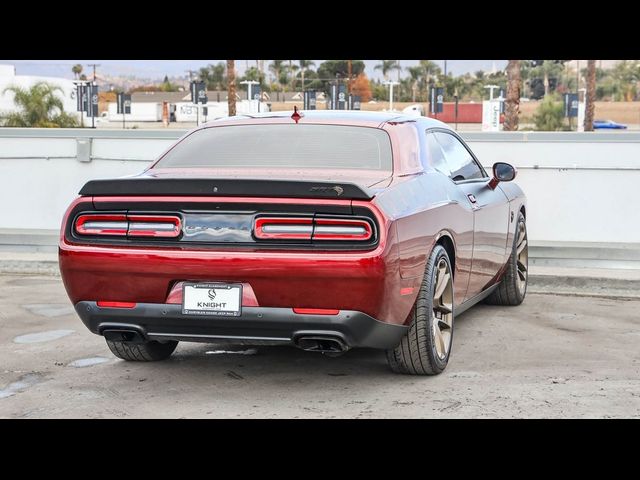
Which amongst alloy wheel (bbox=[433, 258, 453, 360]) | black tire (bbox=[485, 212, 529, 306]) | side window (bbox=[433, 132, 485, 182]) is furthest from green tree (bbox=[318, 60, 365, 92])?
alloy wheel (bbox=[433, 258, 453, 360])

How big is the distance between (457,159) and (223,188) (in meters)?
2.52

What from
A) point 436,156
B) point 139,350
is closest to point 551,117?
point 436,156

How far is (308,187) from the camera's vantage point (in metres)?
4.98

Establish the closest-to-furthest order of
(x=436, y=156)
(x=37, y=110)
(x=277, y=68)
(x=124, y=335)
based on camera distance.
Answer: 1. (x=124, y=335)
2. (x=436, y=156)
3. (x=37, y=110)
4. (x=277, y=68)

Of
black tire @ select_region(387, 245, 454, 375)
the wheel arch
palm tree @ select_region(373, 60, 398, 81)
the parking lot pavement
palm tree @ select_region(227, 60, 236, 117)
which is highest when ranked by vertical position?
palm tree @ select_region(373, 60, 398, 81)

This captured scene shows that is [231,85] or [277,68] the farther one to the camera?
[277,68]

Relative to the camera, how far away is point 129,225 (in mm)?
5238

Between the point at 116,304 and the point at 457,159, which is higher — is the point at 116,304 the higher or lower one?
the lower one

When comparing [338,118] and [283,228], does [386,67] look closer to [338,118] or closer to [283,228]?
[338,118]

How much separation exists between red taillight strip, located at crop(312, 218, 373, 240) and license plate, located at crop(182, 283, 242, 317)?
0.49 m

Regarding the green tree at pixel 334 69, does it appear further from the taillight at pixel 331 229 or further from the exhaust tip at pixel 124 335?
the taillight at pixel 331 229

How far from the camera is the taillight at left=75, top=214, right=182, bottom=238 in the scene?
5.17 m

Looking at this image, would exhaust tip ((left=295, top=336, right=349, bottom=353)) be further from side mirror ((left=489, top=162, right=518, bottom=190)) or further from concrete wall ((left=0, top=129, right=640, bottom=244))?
concrete wall ((left=0, top=129, right=640, bottom=244))

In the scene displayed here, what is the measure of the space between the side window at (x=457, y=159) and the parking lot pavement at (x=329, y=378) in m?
1.15
